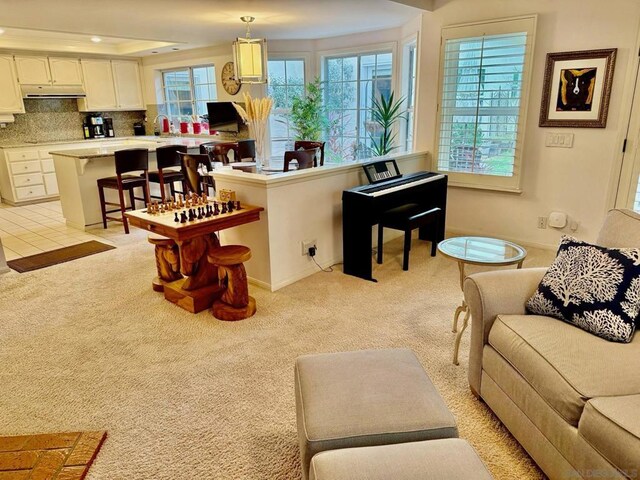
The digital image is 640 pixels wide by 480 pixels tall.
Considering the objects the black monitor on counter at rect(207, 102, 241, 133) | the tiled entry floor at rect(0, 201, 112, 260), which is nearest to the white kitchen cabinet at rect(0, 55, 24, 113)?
the tiled entry floor at rect(0, 201, 112, 260)

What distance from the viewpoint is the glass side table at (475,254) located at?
2.53 m

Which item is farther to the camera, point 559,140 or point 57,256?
point 57,256

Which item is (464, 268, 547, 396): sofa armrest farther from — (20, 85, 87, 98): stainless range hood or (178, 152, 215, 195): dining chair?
(20, 85, 87, 98): stainless range hood

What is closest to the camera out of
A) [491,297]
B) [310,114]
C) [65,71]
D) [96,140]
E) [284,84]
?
[491,297]

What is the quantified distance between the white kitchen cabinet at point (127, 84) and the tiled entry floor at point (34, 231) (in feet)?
8.00

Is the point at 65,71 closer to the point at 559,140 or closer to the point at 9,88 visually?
the point at 9,88

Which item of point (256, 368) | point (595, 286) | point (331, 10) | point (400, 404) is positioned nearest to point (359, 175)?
point (331, 10)

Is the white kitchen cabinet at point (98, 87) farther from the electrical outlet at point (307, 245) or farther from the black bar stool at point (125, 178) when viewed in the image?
the electrical outlet at point (307, 245)

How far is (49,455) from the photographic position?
6.05 feet

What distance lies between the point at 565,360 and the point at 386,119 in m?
4.24

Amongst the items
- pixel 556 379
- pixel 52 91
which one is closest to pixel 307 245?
pixel 556 379

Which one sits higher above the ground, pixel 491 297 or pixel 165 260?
pixel 491 297

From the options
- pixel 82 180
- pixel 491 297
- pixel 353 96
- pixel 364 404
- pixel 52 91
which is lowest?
pixel 364 404

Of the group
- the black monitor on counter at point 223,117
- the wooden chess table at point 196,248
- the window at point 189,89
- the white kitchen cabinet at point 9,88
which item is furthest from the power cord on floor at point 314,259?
the white kitchen cabinet at point 9,88
